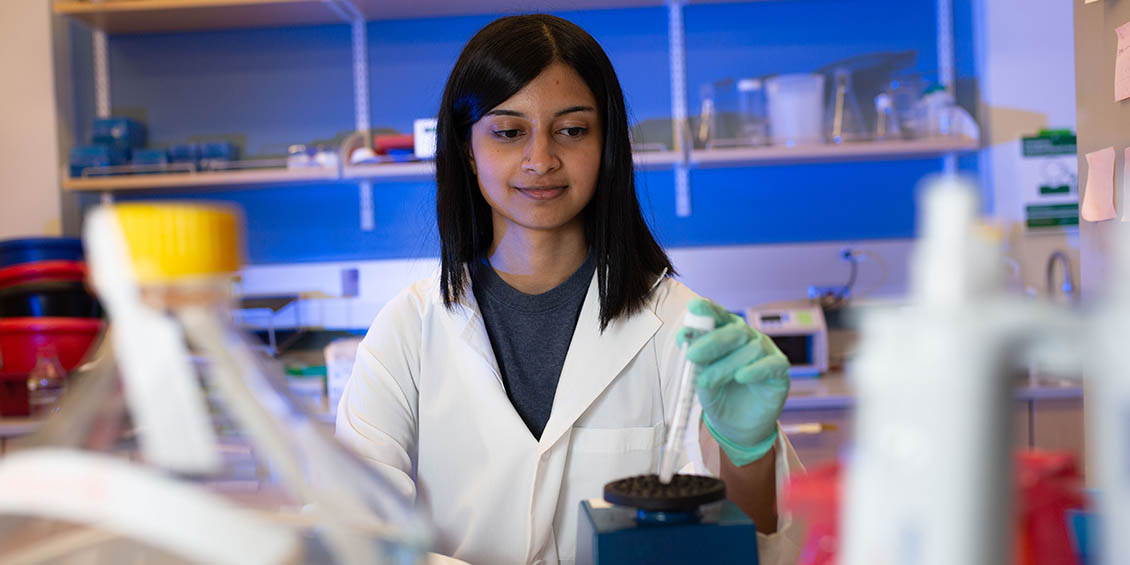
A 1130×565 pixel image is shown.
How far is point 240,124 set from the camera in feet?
10.5

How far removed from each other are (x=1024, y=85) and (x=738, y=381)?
2.63 meters

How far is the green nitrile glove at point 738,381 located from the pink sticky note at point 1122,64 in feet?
3.24

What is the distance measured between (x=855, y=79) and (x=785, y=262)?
0.69 meters

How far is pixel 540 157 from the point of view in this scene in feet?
4.18

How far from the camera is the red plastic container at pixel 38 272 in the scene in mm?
2551

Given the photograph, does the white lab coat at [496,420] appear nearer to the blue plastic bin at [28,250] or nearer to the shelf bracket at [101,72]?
the blue plastic bin at [28,250]

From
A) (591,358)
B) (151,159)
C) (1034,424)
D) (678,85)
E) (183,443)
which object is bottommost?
(1034,424)

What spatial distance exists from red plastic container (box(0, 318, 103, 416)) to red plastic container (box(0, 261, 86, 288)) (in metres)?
0.12

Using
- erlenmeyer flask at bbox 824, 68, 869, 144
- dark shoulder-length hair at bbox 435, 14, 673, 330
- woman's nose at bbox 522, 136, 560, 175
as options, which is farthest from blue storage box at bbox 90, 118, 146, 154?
erlenmeyer flask at bbox 824, 68, 869, 144

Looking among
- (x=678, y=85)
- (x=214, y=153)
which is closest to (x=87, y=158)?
→ (x=214, y=153)

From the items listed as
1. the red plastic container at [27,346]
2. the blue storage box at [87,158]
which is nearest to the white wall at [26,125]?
the blue storage box at [87,158]

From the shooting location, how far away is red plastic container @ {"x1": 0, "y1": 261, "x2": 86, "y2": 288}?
2.55 metres

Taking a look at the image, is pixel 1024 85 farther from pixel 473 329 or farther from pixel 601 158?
pixel 473 329

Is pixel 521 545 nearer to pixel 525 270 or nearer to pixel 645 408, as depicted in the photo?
pixel 645 408
